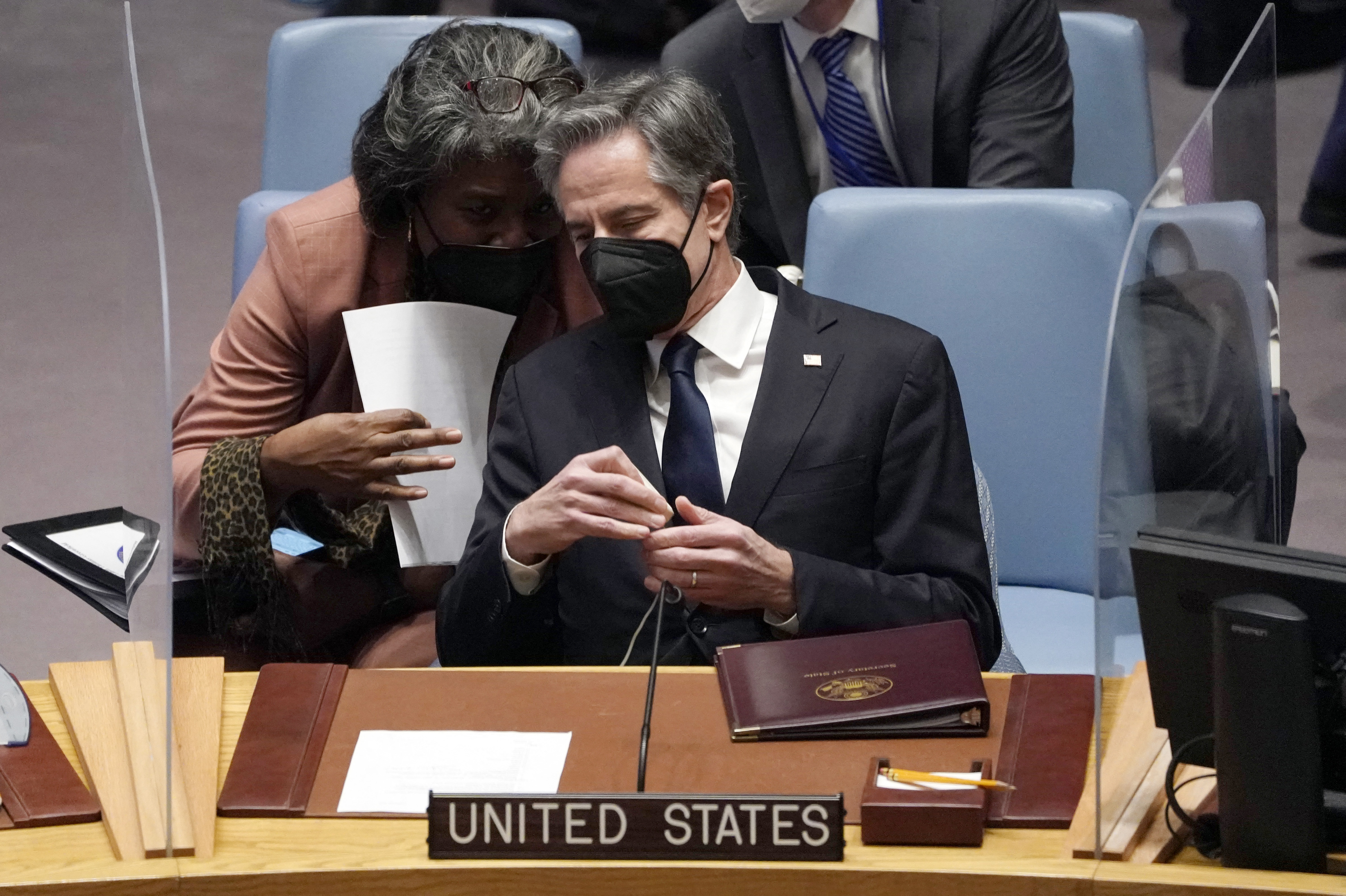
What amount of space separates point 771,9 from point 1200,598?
1.86m

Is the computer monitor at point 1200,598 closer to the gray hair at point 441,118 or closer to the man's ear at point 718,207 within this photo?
the man's ear at point 718,207

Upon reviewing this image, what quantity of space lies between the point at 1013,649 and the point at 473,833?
1.15 m

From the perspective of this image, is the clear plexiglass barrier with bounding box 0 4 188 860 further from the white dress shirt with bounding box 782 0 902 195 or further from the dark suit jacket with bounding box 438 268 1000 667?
the white dress shirt with bounding box 782 0 902 195

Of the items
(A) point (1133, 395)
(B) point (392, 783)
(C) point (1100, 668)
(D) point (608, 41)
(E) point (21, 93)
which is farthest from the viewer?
(E) point (21, 93)

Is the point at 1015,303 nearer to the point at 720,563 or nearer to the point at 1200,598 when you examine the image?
the point at 720,563

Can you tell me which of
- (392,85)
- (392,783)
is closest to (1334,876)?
(392,783)

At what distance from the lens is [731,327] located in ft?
6.60

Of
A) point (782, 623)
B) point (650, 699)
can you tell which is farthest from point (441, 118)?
point (650, 699)

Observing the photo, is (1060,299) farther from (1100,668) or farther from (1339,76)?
(1339,76)

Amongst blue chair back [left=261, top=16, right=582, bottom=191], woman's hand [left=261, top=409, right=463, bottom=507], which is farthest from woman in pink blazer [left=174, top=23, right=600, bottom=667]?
blue chair back [left=261, top=16, right=582, bottom=191]

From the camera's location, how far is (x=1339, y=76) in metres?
5.40

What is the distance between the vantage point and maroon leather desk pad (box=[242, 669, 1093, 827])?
1493mm

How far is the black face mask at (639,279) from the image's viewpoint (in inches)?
76.3

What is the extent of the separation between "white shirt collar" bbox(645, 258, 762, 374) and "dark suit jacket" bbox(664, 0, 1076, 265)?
909 mm
